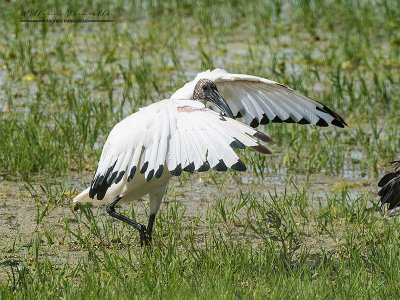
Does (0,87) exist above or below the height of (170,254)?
above

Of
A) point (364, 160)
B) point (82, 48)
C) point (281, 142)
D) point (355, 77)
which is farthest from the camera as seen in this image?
point (82, 48)

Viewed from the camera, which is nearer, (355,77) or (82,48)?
(355,77)

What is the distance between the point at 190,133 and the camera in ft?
12.9

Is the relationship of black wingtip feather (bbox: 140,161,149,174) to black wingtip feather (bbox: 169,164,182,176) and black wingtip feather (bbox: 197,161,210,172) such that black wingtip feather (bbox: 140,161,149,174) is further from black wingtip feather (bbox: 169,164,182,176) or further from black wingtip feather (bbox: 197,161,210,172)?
black wingtip feather (bbox: 197,161,210,172)

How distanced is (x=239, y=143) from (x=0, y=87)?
17.4 ft

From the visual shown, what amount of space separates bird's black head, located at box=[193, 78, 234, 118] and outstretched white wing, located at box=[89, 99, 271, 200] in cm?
70

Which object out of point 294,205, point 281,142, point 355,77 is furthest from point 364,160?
point 355,77

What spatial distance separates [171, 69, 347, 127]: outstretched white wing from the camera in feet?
17.0

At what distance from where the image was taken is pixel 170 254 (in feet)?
14.5

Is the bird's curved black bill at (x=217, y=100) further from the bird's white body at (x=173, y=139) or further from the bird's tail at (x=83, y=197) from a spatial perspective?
the bird's tail at (x=83, y=197)

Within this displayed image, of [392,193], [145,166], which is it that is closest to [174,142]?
[145,166]

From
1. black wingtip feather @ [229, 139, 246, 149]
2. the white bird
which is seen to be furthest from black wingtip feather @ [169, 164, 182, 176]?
black wingtip feather @ [229, 139, 246, 149]

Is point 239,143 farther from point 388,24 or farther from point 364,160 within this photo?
point 388,24

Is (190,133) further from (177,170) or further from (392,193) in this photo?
(392,193)
